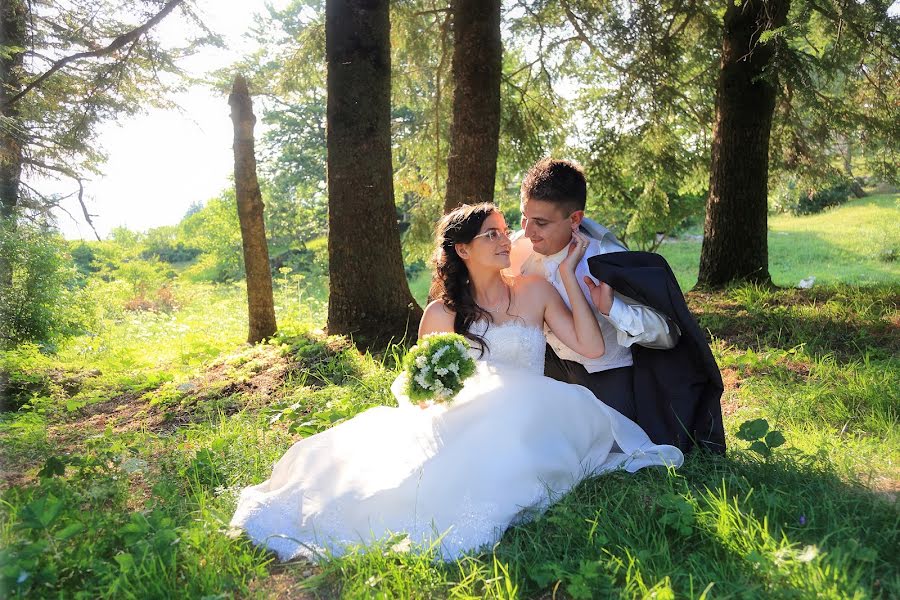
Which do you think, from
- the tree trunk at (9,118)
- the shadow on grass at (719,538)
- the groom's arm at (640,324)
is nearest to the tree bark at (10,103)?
the tree trunk at (9,118)

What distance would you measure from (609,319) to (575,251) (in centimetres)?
40

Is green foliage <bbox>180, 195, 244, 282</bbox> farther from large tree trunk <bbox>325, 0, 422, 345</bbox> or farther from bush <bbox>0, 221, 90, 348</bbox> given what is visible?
large tree trunk <bbox>325, 0, 422, 345</bbox>

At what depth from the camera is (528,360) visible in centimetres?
384

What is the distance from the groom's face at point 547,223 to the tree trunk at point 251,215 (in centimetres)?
426

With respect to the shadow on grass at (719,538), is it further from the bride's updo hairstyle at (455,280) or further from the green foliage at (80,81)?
the green foliage at (80,81)

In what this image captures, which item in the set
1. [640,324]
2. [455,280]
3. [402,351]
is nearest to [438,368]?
[455,280]

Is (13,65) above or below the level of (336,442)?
above

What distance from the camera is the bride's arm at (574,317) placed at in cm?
367

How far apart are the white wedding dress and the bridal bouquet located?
7.2 inches

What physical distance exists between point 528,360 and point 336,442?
1.13 meters

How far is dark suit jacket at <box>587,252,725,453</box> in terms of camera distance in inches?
140

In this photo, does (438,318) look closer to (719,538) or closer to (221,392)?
(719,538)

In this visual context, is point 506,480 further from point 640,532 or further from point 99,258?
point 99,258

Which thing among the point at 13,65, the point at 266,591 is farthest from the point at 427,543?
the point at 13,65
